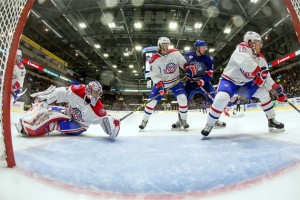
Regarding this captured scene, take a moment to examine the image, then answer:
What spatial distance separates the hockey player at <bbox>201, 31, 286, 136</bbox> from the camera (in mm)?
2148

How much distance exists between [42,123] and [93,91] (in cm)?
69

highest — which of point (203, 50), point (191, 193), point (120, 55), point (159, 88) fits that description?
point (120, 55)

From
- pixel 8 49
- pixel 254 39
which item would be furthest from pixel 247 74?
pixel 8 49

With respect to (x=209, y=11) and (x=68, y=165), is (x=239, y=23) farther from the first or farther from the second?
(x=68, y=165)

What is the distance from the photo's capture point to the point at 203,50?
3.23 m

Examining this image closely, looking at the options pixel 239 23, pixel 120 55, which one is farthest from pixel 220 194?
pixel 120 55

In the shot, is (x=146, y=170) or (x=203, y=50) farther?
(x=203, y=50)

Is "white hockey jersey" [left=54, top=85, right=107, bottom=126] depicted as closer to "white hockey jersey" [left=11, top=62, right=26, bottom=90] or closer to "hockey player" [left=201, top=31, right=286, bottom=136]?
"hockey player" [left=201, top=31, right=286, bottom=136]

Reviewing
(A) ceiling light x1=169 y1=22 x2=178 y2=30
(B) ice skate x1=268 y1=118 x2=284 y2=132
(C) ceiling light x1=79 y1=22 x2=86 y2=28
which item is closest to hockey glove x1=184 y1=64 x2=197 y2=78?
(B) ice skate x1=268 y1=118 x2=284 y2=132

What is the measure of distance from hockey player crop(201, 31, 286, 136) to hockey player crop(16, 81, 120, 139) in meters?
1.12

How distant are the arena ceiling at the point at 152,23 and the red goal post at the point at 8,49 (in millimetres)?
8293

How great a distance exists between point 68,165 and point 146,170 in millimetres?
465

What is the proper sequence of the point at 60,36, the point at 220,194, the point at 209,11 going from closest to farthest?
the point at 220,194 < the point at 209,11 < the point at 60,36

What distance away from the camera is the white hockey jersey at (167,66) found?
10.8 feet
